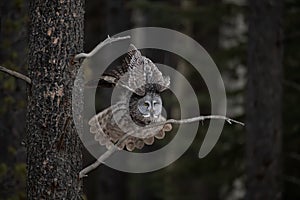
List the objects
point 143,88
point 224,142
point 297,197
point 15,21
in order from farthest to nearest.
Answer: point 224,142, point 297,197, point 15,21, point 143,88

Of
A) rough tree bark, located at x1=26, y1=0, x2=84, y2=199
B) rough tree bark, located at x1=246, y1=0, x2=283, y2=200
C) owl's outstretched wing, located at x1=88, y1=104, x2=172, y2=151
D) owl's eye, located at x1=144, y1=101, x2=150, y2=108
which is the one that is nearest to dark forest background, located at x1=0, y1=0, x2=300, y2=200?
rough tree bark, located at x1=246, y1=0, x2=283, y2=200

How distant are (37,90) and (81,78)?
324mm

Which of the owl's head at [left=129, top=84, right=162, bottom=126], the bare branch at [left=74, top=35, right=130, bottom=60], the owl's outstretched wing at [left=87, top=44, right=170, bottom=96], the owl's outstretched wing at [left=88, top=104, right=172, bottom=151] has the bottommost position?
the owl's outstretched wing at [left=88, top=104, right=172, bottom=151]

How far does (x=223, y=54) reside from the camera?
11117mm

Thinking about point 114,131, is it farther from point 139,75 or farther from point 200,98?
point 200,98

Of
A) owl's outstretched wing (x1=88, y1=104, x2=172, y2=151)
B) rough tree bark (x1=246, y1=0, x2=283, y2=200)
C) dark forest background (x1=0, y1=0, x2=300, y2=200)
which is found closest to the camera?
owl's outstretched wing (x1=88, y1=104, x2=172, y2=151)

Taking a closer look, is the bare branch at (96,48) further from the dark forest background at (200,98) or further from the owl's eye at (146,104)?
the dark forest background at (200,98)

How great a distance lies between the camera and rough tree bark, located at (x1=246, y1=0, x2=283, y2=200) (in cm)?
845

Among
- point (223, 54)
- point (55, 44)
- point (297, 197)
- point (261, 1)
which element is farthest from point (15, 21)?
point (297, 197)

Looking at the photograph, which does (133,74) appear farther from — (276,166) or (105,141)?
(276,166)

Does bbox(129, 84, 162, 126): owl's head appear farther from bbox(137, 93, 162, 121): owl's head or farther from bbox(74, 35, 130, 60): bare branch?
bbox(74, 35, 130, 60): bare branch

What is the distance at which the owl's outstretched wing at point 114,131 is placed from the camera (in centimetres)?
451

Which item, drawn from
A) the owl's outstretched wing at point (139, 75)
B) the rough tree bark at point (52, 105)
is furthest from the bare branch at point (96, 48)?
the owl's outstretched wing at point (139, 75)

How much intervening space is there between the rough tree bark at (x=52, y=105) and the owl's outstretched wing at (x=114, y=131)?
0.97 feet
